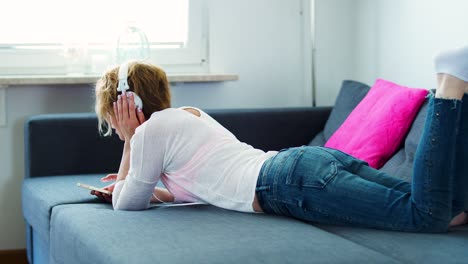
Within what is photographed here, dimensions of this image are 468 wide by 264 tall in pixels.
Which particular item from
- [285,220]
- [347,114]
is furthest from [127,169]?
[347,114]

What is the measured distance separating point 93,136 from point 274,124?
78cm

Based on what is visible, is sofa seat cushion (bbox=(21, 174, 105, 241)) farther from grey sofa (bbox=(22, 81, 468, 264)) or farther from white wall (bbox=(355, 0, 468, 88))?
white wall (bbox=(355, 0, 468, 88))

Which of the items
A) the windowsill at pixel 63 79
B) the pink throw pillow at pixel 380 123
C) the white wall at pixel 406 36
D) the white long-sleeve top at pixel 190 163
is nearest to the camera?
the white long-sleeve top at pixel 190 163

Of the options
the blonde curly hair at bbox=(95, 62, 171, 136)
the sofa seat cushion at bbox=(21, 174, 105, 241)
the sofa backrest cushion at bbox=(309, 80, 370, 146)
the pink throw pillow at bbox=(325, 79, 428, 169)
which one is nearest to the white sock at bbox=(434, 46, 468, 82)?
the blonde curly hair at bbox=(95, 62, 171, 136)

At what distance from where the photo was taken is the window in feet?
11.5

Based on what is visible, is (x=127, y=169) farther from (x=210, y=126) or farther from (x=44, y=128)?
(x=44, y=128)

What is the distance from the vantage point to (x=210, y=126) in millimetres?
2266

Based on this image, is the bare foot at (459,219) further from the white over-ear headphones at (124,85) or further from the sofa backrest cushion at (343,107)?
the sofa backrest cushion at (343,107)

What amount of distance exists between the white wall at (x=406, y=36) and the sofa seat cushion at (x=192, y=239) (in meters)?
1.38

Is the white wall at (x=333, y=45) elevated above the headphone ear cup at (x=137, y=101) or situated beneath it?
elevated above

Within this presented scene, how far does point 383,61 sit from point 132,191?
1.87 meters

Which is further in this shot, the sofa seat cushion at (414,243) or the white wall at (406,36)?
the white wall at (406,36)

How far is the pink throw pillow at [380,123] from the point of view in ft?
9.46

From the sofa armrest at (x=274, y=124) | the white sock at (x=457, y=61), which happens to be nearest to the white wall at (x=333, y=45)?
the sofa armrest at (x=274, y=124)
